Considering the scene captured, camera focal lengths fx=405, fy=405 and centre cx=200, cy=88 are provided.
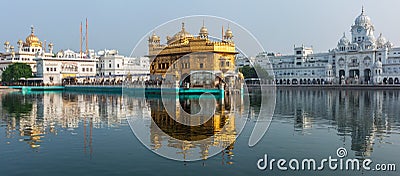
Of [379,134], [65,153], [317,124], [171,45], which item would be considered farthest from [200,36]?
[65,153]

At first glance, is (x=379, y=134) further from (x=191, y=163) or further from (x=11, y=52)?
(x=11, y=52)

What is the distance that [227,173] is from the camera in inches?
337

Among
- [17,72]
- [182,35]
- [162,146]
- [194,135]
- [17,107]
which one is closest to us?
[162,146]

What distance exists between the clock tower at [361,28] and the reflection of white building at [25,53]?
2375 inches

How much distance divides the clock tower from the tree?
62.0 m

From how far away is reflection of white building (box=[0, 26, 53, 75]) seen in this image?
7262cm

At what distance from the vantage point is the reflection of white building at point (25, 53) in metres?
72.6

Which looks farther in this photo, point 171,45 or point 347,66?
point 347,66

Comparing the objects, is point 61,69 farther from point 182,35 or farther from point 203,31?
point 203,31

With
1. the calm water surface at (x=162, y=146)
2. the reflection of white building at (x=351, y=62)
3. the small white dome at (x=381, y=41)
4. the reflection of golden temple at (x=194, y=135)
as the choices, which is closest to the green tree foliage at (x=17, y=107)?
the calm water surface at (x=162, y=146)

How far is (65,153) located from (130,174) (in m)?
2.80

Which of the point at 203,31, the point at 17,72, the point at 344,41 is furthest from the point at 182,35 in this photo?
the point at 344,41

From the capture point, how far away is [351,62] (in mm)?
77625

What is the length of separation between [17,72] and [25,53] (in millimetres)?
10756
